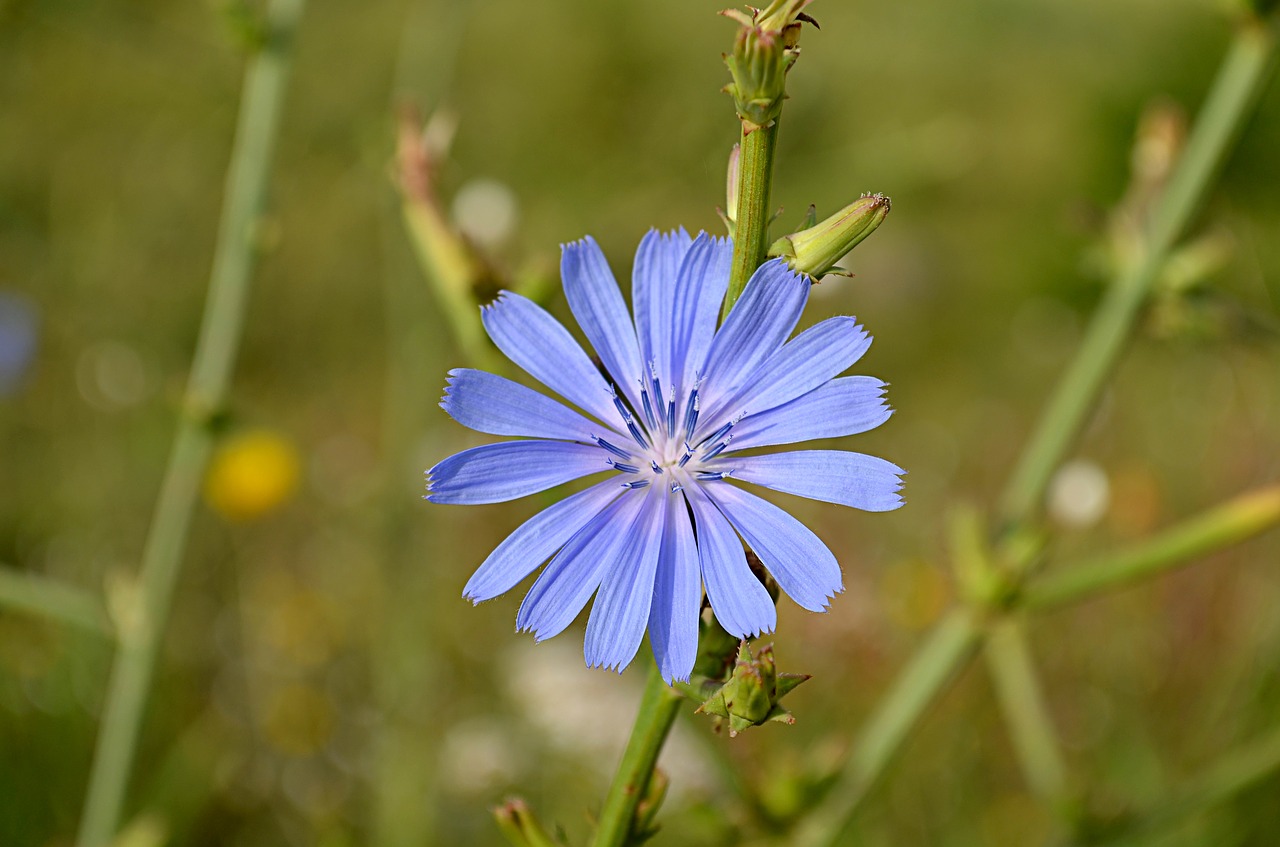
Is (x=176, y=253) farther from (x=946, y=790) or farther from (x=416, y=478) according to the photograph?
(x=946, y=790)

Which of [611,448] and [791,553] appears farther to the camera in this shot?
[611,448]

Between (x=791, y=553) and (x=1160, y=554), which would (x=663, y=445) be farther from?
(x=1160, y=554)

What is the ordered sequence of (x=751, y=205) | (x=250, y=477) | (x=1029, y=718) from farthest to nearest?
(x=250, y=477)
(x=1029, y=718)
(x=751, y=205)

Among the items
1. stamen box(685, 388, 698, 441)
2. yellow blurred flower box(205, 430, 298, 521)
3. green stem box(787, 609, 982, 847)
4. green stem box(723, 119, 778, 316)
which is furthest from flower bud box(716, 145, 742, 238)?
yellow blurred flower box(205, 430, 298, 521)

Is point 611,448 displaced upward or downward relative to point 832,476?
upward

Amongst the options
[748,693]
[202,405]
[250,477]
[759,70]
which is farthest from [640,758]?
[250,477]


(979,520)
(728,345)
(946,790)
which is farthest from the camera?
(946,790)

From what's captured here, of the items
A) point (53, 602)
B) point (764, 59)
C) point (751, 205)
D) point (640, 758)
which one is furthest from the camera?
point (53, 602)

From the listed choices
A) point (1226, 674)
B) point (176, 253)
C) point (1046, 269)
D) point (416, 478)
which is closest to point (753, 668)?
point (416, 478)

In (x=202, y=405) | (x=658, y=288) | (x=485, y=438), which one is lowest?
(x=658, y=288)
